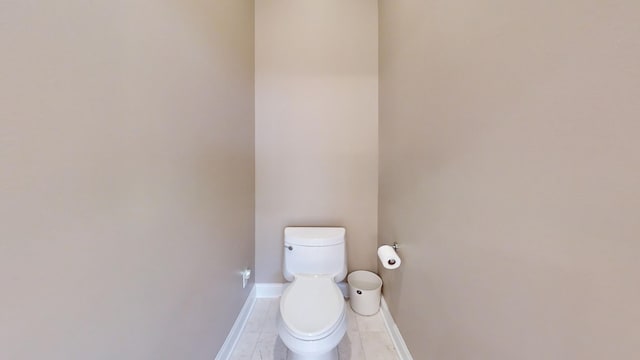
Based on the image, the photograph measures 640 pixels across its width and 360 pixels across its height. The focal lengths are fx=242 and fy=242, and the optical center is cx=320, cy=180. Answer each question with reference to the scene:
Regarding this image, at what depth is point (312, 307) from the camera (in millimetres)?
1301

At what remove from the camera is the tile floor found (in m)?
1.46

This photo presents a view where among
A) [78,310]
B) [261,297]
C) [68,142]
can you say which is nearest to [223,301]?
[261,297]

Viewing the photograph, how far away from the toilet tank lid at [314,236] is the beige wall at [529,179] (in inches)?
28.0

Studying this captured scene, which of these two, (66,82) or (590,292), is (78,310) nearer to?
(66,82)

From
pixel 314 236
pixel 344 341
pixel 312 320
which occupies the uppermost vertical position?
pixel 314 236

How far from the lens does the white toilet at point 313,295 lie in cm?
113

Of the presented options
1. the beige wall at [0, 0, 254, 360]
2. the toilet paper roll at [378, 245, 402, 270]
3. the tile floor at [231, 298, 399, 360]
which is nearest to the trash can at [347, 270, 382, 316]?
the tile floor at [231, 298, 399, 360]

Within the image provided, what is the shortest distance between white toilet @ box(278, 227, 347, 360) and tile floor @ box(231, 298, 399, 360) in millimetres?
128

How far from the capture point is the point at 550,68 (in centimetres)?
51

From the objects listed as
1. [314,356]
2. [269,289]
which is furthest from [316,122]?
[314,356]

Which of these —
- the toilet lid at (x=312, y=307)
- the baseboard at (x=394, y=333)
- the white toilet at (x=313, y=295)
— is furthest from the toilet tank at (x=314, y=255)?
the baseboard at (x=394, y=333)

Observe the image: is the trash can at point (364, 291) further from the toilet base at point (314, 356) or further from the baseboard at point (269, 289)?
the toilet base at point (314, 356)

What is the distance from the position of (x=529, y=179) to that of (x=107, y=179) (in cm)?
104

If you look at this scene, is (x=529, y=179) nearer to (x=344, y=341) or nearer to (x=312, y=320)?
(x=312, y=320)
